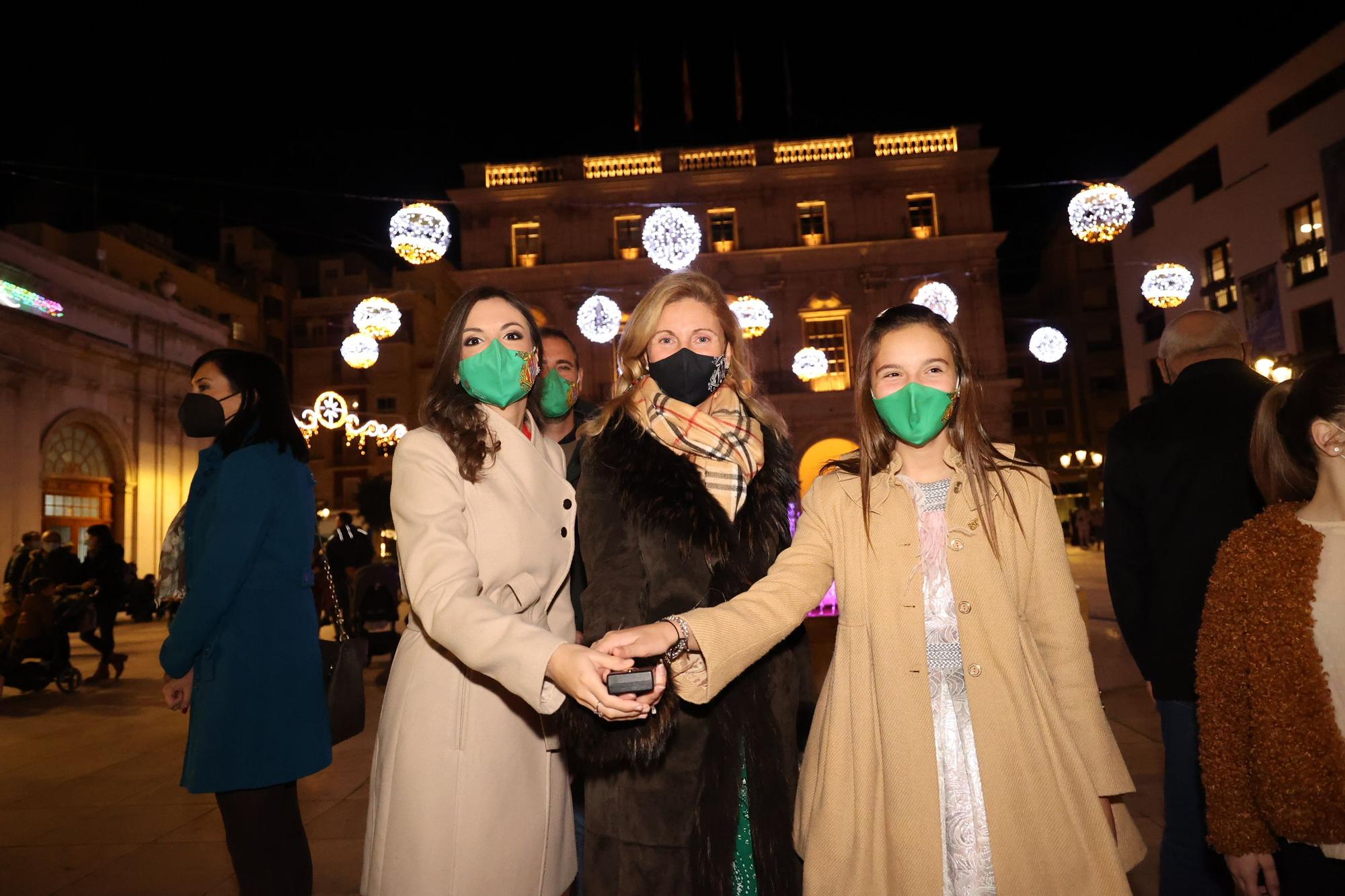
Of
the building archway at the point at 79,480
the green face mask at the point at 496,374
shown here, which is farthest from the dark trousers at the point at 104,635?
the green face mask at the point at 496,374

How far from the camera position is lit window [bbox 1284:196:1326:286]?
1866 cm

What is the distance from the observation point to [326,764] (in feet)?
8.55

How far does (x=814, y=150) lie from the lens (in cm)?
2623

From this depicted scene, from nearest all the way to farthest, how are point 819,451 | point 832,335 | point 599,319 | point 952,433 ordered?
point 952,433
point 599,319
point 819,451
point 832,335

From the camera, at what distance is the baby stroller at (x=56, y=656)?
27.4ft

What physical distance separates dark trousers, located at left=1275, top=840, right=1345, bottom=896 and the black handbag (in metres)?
2.60

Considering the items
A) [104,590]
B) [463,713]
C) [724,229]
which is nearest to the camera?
[463,713]

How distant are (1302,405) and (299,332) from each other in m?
39.8

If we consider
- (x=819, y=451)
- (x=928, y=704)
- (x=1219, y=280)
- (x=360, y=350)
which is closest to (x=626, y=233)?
(x=819, y=451)

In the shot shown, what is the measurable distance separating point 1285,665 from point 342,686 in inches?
104

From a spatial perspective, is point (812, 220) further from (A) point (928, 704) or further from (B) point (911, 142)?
(A) point (928, 704)

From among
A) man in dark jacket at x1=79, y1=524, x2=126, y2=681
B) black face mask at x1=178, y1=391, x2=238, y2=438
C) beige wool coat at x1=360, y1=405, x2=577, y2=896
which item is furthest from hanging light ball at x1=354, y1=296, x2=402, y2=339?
beige wool coat at x1=360, y1=405, x2=577, y2=896

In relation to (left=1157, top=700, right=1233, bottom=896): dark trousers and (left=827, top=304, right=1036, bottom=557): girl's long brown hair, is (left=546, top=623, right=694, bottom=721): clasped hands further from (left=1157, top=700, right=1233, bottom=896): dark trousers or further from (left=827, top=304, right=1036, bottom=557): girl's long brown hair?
(left=1157, top=700, right=1233, bottom=896): dark trousers

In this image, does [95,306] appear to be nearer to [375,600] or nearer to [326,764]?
[375,600]
